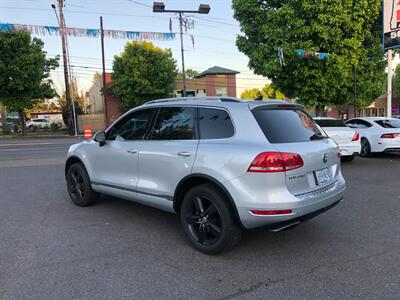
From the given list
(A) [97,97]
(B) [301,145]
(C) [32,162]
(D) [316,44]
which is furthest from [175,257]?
(A) [97,97]

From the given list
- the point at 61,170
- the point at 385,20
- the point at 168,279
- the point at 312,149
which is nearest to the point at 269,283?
the point at 168,279

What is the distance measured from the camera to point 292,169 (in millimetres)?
3641

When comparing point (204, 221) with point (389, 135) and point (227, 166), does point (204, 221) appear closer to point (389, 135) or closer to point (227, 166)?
point (227, 166)

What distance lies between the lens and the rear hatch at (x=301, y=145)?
3717 mm

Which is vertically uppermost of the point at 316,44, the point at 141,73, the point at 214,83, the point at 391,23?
the point at 141,73

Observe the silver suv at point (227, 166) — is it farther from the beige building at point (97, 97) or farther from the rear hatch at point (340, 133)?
the beige building at point (97, 97)

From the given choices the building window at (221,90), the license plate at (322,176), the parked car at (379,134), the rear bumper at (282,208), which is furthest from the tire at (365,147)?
the building window at (221,90)

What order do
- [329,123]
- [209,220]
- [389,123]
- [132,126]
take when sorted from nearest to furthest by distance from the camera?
[209,220] < [132,126] < [329,123] < [389,123]

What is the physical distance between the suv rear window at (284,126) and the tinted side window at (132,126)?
5.36 ft

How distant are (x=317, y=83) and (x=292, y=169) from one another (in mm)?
14505

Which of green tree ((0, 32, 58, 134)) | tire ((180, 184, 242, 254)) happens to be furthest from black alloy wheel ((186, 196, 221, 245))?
green tree ((0, 32, 58, 134))

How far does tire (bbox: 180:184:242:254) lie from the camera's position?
3.77 metres

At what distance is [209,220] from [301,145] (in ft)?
4.21

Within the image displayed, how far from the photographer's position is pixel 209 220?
3990mm
